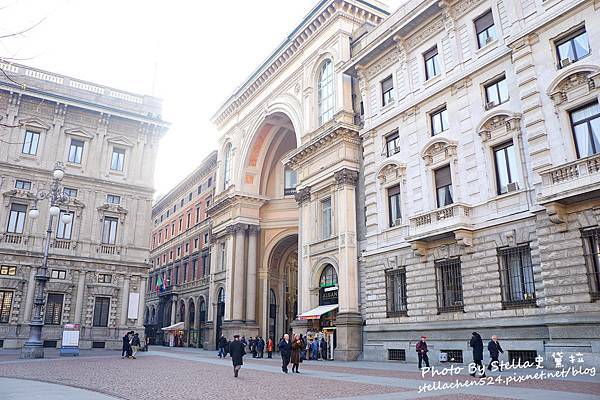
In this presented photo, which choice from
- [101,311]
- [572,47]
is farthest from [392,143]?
[101,311]

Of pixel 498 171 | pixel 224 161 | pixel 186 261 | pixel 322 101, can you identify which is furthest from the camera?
pixel 186 261

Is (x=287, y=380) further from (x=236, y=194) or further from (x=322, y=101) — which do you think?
(x=236, y=194)

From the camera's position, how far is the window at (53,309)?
34156 mm

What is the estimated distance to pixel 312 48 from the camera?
115ft

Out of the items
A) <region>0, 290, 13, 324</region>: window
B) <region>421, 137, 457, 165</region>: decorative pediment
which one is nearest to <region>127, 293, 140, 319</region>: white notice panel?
<region>0, 290, 13, 324</region>: window

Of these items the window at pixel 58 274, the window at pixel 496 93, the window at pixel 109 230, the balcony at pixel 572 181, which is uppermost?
the window at pixel 496 93

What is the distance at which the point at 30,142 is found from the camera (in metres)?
36.7

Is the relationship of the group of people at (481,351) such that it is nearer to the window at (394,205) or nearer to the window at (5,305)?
the window at (394,205)

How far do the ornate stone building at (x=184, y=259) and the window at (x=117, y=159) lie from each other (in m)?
12.5

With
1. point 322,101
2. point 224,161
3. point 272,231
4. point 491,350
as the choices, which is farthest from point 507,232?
point 224,161

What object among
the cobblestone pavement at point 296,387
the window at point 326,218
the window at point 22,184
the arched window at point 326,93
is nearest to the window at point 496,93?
the cobblestone pavement at point 296,387

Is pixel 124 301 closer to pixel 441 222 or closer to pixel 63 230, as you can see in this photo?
pixel 63 230

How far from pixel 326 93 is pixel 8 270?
25.0 metres

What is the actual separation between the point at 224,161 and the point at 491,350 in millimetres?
35364
